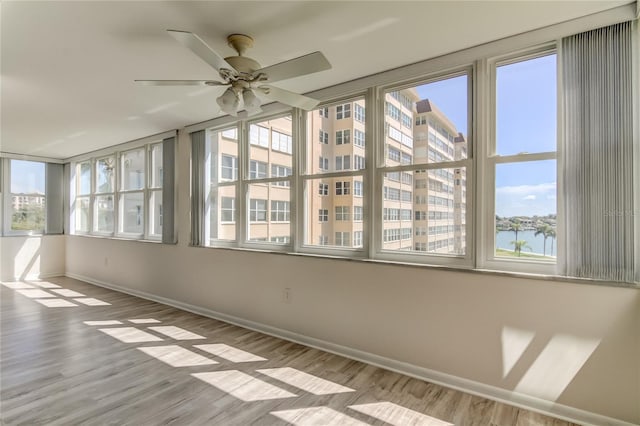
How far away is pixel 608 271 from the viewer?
2074 mm

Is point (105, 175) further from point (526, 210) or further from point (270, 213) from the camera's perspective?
point (526, 210)

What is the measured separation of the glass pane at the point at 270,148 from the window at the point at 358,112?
84 cm

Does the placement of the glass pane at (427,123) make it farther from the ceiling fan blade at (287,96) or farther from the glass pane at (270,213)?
the glass pane at (270,213)

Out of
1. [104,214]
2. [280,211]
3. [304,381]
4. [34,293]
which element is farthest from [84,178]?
[304,381]

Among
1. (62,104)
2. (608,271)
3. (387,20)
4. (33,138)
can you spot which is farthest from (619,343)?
(33,138)

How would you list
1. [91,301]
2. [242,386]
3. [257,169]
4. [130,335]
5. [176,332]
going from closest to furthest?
[242,386] < [130,335] < [176,332] < [257,169] < [91,301]

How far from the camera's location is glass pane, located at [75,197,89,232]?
7090 mm

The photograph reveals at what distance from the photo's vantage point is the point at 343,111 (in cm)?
337

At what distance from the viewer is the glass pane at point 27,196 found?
6.67 metres

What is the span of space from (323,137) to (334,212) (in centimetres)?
82

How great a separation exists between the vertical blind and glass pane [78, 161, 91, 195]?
8090 millimetres

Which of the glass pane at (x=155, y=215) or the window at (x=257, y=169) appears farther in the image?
the glass pane at (x=155, y=215)

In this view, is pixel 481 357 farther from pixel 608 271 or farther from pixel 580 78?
pixel 580 78

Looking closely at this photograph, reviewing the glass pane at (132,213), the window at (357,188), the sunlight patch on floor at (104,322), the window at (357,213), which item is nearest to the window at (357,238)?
the window at (357,213)
